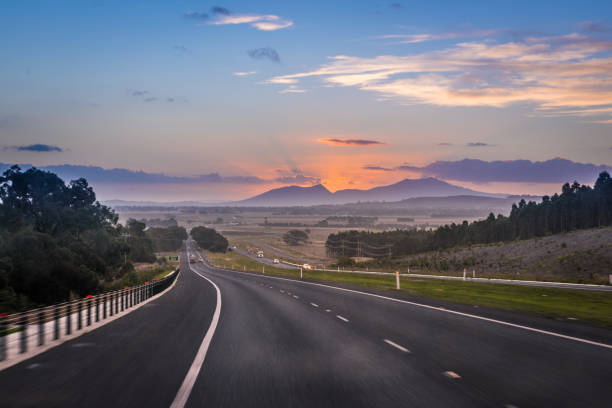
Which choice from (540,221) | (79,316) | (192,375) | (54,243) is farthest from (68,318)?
(540,221)

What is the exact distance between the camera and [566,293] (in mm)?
32812

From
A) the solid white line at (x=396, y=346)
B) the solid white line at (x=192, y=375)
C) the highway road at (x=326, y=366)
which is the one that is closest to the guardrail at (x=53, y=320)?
the highway road at (x=326, y=366)

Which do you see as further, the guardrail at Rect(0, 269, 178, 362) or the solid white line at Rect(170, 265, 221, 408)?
the guardrail at Rect(0, 269, 178, 362)

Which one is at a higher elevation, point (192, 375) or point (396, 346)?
point (192, 375)

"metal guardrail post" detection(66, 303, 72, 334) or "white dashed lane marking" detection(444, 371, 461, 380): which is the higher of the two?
"white dashed lane marking" detection(444, 371, 461, 380)

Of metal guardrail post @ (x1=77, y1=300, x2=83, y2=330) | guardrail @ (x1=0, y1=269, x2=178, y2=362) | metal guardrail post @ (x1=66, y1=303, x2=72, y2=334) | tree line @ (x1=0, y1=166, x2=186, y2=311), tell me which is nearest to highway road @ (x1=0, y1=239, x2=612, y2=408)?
metal guardrail post @ (x1=77, y1=300, x2=83, y2=330)

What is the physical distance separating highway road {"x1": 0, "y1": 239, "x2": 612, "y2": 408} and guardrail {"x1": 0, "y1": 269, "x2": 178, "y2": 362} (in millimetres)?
847

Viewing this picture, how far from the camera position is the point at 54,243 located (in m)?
68.9

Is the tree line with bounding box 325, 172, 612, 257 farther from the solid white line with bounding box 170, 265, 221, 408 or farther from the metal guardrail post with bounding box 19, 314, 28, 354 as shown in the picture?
the metal guardrail post with bounding box 19, 314, 28, 354

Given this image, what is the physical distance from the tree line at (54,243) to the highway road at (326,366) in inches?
1463

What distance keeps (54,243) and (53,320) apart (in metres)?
57.7

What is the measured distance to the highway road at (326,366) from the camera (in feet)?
26.0

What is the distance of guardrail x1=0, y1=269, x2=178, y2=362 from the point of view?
12867mm

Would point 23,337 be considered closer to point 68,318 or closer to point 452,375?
point 68,318
